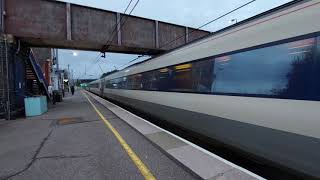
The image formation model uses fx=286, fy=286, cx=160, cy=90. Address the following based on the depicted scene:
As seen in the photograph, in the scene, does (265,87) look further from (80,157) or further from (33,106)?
(33,106)

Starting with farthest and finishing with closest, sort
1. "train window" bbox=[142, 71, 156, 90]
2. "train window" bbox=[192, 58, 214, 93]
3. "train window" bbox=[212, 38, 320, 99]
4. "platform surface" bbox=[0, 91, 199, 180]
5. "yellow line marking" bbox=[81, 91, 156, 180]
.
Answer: "train window" bbox=[142, 71, 156, 90] → "train window" bbox=[192, 58, 214, 93] → "platform surface" bbox=[0, 91, 199, 180] → "yellow line marking" bbox=[81, 91, 156, 180] → "train window" bbox=[212, 38, 320, 99]

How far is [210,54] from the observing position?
6910 mm

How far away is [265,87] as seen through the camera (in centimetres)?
478

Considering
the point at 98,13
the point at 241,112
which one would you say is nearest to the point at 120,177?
the point at 241,112

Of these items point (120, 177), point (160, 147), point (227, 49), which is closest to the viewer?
point (120, 177)

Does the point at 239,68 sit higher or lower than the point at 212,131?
higher

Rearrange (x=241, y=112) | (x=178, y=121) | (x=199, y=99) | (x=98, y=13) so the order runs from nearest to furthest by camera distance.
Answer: (x=241, y=112)
(x=199, y=99)
(x=178, y=121)
(x=98, y=13)

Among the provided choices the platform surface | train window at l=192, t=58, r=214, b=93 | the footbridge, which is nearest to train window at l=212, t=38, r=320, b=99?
train window at l=192, t=58, r=214, b=93

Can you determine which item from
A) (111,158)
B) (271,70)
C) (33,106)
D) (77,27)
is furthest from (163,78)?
(77,27)

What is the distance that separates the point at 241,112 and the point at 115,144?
352 centimetres

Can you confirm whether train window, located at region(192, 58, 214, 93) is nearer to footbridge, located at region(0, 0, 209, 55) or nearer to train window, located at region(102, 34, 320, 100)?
train window, located at region(102, 34, 320, 100)

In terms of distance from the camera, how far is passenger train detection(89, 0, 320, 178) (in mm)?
3958

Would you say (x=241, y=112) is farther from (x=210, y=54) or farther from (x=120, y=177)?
(x=120, y=177)

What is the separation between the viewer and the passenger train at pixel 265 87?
396cm
